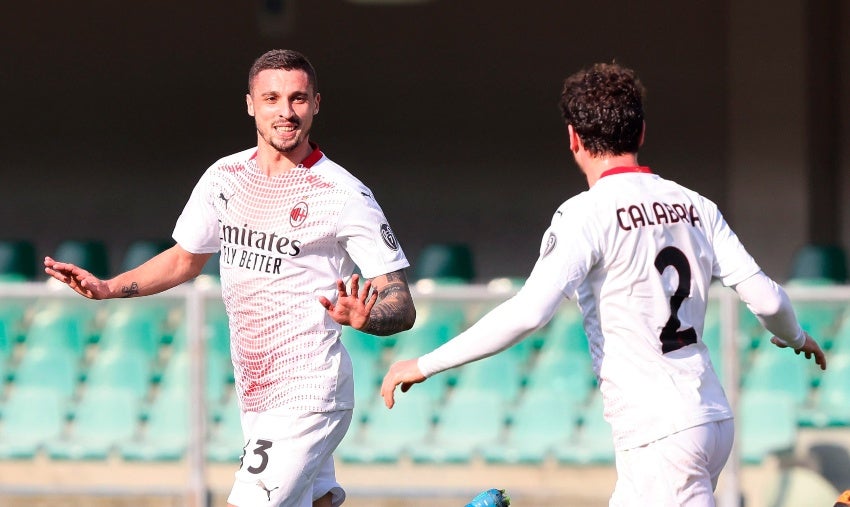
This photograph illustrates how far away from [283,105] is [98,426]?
3.10 m

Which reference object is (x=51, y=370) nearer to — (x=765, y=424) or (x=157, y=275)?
(x=157, y=275)

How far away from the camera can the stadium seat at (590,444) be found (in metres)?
6.50

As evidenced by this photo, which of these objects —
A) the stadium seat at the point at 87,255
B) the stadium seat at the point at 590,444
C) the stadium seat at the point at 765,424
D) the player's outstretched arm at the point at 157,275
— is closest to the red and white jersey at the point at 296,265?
the player's outstretched arm at the point at 157,275

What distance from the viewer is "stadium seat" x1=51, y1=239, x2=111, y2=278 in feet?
30.6

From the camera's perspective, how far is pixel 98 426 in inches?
267

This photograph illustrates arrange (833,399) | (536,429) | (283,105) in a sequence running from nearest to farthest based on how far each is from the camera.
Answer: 1. (283,105)
2. (833,399)
3. (536,429)

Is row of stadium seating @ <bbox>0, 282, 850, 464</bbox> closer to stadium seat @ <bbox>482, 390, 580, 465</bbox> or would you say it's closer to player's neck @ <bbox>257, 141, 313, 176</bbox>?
stadium seat @ <bbox>482, 390, 580, 465</bbox>

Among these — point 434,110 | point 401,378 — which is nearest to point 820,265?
point 434,110

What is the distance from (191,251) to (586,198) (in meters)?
1.33

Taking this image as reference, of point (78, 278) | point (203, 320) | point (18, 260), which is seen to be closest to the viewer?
point (78, 278)

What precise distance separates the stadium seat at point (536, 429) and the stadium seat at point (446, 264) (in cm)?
191

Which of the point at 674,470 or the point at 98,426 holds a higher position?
the point at 674,470

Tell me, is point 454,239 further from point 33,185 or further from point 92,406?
point 92,406

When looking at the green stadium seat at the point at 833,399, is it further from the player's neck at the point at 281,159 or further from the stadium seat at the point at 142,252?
the stadium seat at the point at 142,252
